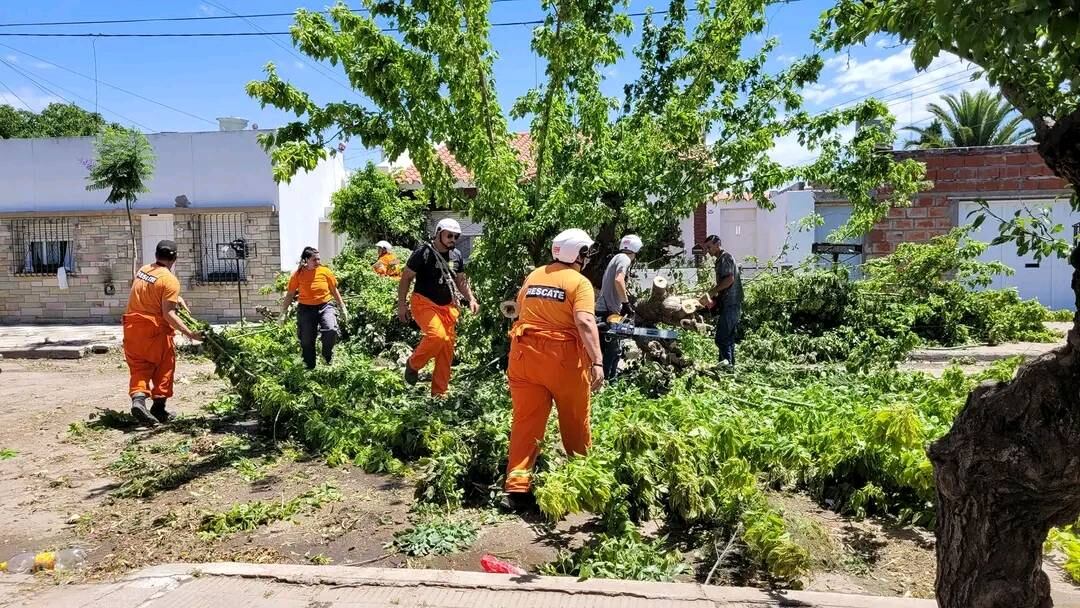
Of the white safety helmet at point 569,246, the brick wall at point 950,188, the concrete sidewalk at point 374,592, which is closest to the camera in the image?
the concrete sidewalk at point 374,592

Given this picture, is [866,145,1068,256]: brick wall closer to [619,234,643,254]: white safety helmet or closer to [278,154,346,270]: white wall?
[619,234,643,254]: white safety helmet

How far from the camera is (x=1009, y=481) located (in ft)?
8.91

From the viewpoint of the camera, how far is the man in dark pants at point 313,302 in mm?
9258

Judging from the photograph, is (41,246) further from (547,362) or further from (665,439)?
(665,439)

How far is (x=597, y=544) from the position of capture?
429 cm

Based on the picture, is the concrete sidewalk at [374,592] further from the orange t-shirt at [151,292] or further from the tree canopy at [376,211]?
the tree canopy at [376,211]

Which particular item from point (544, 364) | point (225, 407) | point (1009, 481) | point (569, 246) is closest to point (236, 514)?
point (544, 364)

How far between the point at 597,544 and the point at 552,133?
5.65 meters

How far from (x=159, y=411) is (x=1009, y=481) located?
717 centimetres

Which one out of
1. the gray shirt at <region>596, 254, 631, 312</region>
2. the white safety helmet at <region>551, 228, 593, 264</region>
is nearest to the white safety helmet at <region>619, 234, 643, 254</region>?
the gray shirt at <region>596, 254, 631, 312</region>

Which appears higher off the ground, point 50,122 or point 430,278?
point 50,122

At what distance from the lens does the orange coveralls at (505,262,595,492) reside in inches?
192

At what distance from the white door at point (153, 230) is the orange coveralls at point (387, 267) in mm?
8485

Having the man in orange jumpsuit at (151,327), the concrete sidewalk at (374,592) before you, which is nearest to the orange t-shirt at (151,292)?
the man in orange jumpsuit at (151,327)
